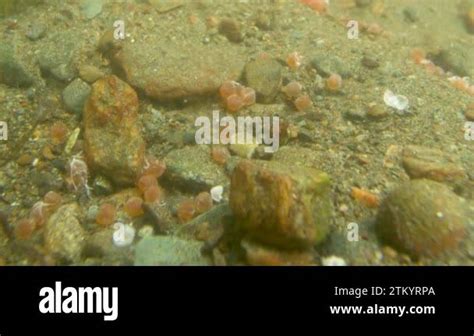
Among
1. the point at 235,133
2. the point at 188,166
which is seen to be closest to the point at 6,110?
the point at 188,166

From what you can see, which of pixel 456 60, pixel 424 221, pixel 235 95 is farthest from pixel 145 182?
pixel 456 60

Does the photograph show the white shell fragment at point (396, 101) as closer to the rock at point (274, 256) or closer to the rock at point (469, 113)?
the rock at point (469, 113)

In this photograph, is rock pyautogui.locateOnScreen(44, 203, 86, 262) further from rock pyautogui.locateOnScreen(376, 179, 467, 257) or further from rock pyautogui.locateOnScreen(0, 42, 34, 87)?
rock pyautogui.locateOnScreen(376, 179, 467, 257)

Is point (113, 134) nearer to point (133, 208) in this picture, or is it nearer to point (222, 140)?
point (133, 208)

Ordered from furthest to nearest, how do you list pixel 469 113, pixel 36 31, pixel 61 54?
pixel 36 31
pixel 61 54
pixel 469 113

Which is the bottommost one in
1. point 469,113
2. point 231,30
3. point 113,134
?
point 113,134
